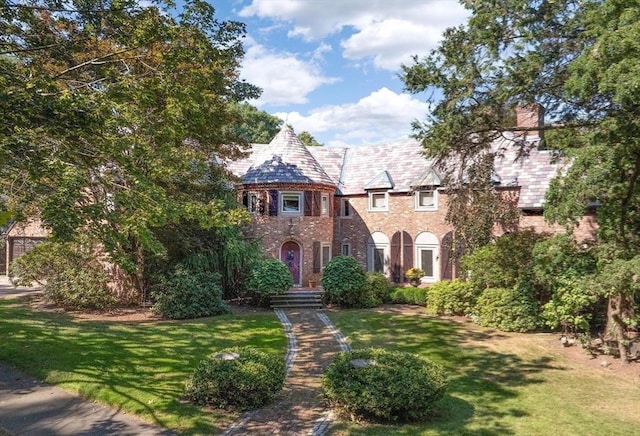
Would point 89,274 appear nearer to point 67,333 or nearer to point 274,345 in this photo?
point 67,333

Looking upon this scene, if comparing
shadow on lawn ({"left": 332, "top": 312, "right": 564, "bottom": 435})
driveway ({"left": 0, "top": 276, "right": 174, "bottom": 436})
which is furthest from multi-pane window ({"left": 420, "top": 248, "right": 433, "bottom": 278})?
driveway ({"left": 0, "top": 276, "right": 174, "bottom": 436})

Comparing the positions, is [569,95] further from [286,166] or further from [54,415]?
[286,166]

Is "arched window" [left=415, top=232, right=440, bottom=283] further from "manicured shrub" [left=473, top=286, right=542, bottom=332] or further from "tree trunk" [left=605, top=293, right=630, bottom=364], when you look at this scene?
"tree trunk" [left=605, top=293, right=630, bottom=364]

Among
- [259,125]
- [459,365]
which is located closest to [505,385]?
[459,365]

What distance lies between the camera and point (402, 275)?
89.5 feet

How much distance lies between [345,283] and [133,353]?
10870mm

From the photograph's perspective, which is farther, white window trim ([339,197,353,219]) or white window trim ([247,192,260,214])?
white window trim ([339,197,353,219])

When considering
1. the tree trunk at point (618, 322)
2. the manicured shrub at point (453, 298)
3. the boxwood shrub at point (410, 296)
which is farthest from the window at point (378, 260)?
the tree trunk at point (618, 322)

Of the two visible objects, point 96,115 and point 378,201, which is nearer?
point 96,115

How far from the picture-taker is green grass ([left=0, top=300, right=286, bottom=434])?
10.0 meters

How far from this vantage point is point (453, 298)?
68.6 feet

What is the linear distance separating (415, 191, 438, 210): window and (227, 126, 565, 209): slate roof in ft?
2.32

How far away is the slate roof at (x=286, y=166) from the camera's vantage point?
2606 centimetres

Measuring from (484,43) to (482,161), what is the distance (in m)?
5.62
